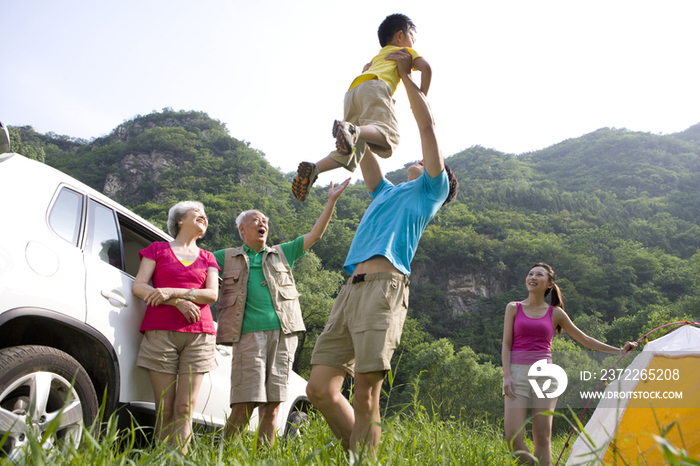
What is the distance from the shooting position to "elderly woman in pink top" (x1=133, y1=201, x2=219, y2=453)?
8.46ft

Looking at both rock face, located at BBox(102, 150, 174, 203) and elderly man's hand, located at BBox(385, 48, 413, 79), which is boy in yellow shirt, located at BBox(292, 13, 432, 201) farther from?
rock face, located at BBox(102, 150, 174, 203)

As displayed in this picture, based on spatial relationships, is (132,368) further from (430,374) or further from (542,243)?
(542,243)

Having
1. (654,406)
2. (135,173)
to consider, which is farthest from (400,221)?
(135,173)

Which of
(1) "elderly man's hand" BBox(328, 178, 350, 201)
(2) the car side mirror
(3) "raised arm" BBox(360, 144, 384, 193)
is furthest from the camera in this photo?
(1) "elderly man's hand" BBox(328, 178, 350, 201)

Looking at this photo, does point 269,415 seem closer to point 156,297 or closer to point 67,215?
point 156,297

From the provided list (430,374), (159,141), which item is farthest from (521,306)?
(159,141)

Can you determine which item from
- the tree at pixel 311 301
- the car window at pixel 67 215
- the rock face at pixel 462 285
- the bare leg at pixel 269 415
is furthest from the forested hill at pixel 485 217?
the car window at pixel 67 215

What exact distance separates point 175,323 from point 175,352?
16 centimetres

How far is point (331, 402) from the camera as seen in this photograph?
227 cm

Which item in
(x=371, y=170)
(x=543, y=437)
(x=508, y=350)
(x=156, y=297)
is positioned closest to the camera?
(x=156, y=297)

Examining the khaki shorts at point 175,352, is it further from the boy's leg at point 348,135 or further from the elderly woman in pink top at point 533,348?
the elderly woman in pink top at point 533,348

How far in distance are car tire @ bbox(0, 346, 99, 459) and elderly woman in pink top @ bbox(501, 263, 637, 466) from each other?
2.57 metres

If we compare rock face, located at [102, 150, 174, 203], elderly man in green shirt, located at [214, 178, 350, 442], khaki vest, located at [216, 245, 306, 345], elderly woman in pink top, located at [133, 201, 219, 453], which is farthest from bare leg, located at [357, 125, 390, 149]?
rock face, located at [102, 150, 174, 203]

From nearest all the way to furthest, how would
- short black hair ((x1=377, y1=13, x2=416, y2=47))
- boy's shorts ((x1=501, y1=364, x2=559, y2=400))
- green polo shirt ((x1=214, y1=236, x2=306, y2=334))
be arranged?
short black hair ((x1=377, y1=13, x2=416, y2=47)) → green polo shirt ((x1=214, y1=236, x2=306, y2=334)) → boy's shorts ((x1=501, y1=364, x2=559, y2=400))
